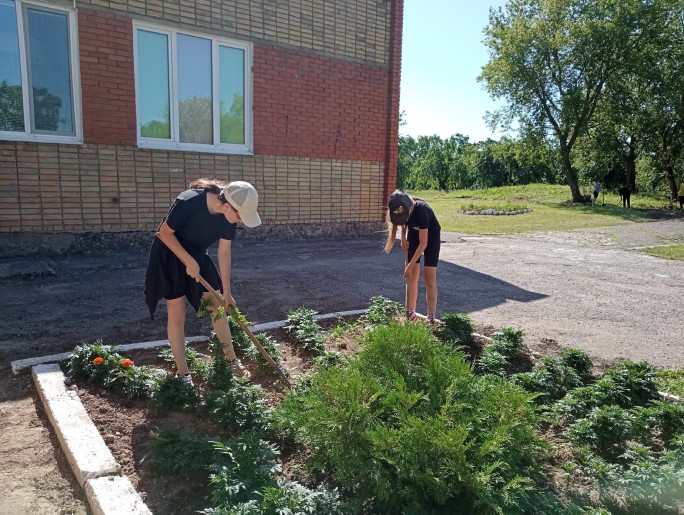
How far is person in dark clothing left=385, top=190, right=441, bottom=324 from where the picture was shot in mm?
4535

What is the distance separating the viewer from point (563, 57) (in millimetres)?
27562

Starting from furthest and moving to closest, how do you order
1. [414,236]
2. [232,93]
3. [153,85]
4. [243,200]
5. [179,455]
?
[232,93]
[153,85]
[414,236]
[243,200]
[179,455]

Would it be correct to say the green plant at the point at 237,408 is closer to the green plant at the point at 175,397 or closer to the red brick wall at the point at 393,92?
the green plant at the point at 175,397

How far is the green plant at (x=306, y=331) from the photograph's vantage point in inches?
163

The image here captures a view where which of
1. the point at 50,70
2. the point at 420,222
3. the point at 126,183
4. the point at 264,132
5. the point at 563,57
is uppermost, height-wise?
the point at 563,57

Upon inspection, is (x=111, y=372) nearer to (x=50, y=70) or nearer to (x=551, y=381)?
(x=551, y=381)

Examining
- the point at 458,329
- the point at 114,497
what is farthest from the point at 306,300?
the point at 114,497

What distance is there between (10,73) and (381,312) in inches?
251

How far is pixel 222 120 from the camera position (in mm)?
9062

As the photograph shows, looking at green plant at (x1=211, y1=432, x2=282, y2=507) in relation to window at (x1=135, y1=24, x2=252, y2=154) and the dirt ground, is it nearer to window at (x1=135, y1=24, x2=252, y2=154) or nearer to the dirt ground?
the dirt ground

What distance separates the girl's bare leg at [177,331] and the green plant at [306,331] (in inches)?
39.9

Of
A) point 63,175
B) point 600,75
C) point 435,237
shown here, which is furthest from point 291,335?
point 600,75

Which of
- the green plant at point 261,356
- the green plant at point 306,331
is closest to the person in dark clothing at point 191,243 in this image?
the green plant at point 261,356

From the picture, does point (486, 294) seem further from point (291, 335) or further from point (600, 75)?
point (600, 75)
